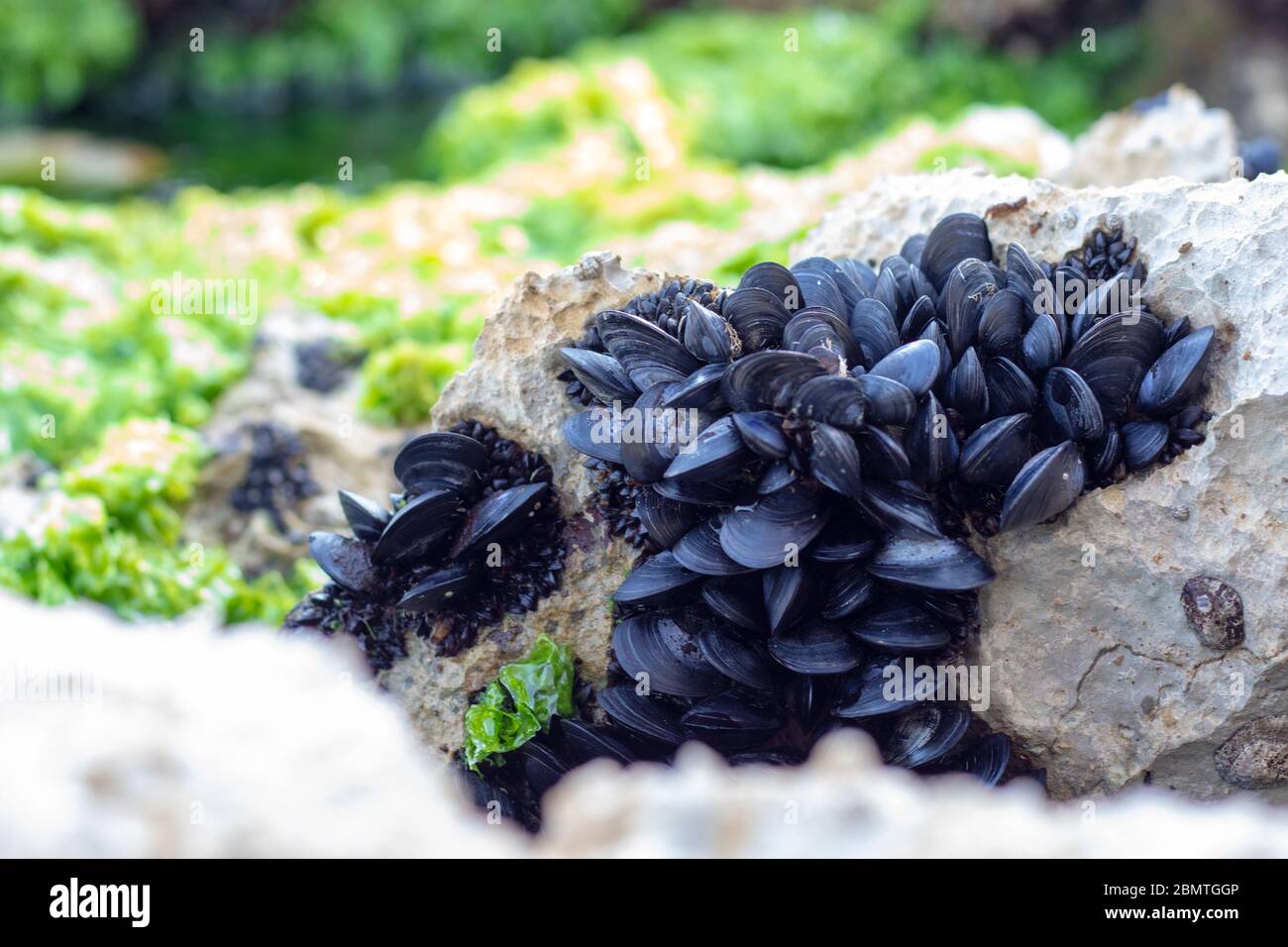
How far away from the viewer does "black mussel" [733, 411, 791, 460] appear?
2.89m

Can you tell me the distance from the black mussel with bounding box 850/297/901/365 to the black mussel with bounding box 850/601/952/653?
2.37 feet

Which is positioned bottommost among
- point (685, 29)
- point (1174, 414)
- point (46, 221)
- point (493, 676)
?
point (493, 676)

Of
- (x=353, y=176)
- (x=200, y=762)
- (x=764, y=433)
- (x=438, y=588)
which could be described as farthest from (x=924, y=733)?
(x=353, y=176)

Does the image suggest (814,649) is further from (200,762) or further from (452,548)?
(200,762)

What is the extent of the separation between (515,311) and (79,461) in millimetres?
3480

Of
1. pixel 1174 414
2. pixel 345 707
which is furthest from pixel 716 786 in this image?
pixel 1174 414

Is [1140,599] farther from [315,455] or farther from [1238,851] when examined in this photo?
[315,455]

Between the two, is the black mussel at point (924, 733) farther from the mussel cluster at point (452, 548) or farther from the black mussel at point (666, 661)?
the mussel cluster at point (452, 548)

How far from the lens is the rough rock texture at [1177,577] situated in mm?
2996

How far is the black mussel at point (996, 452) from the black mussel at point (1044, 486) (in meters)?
0.05

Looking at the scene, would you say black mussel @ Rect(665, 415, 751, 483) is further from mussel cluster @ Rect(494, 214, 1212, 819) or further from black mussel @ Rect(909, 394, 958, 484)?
black mussel @ Rect(909, 394, 958, 484)

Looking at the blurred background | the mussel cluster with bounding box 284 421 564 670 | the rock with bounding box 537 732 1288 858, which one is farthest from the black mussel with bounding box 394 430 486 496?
the rock with bounding box 537 732 1288 858

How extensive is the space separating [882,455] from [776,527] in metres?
0.33

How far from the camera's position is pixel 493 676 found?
132 inches
